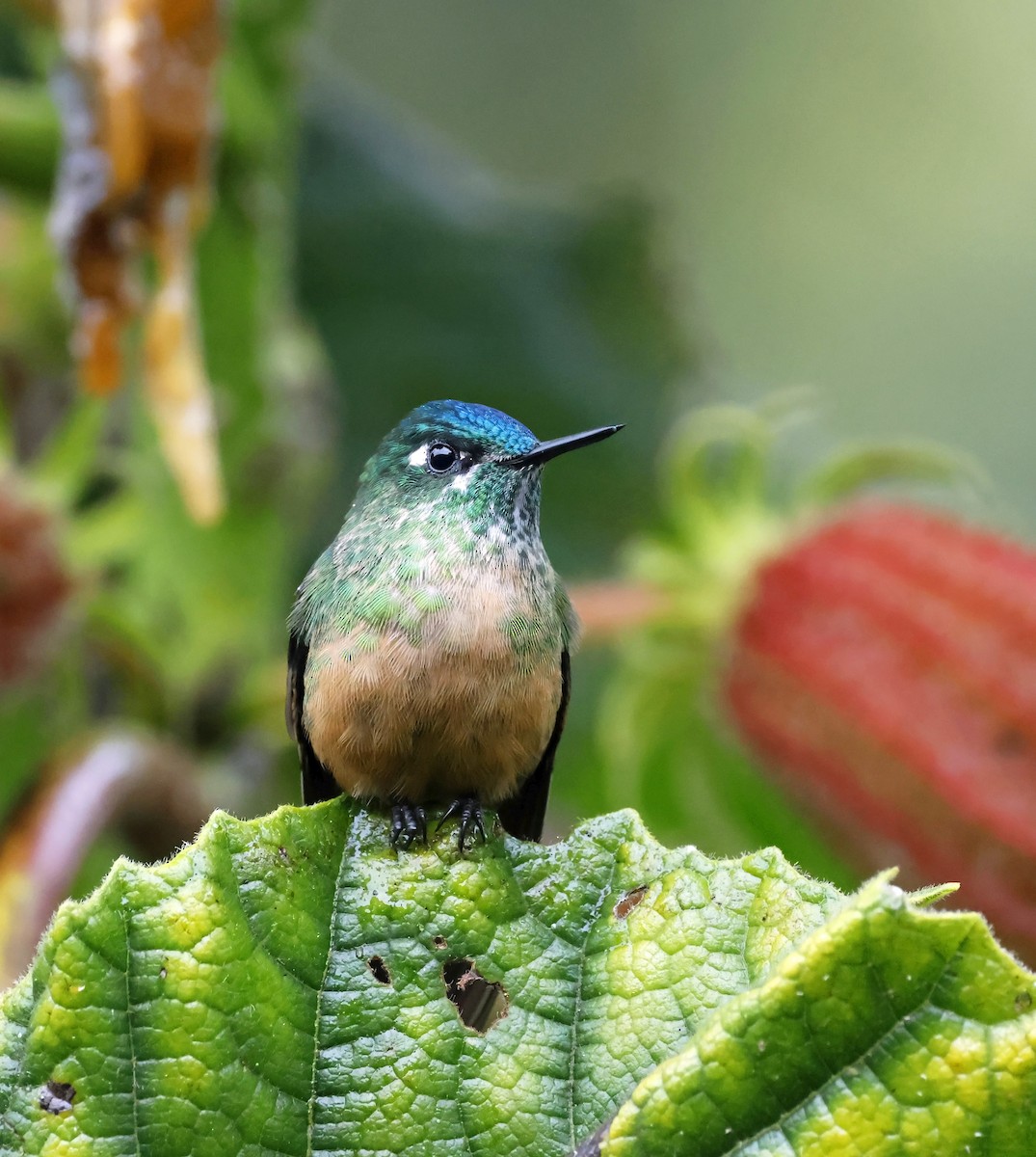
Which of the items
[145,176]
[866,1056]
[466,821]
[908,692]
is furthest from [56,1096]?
[908,692]

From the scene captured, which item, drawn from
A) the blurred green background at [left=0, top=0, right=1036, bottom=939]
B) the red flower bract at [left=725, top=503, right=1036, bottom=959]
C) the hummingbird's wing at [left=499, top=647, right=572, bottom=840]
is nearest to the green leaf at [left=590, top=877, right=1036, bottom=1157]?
the hummingbird's wing at [left=499, top=647, right=572, bottom=840]

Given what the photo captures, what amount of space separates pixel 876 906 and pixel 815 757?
3.77 ft

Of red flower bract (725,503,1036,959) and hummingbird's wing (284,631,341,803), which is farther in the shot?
red flower bract (725,503,1036,959)

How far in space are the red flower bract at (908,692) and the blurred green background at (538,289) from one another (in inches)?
10.6

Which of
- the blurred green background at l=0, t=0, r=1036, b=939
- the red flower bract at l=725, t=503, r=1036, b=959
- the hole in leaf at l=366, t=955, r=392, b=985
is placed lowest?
the hole in leaf at l=366, t=955, r=392, b=985

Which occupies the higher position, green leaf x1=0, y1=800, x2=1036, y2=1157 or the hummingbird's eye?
the hummingbird's eye

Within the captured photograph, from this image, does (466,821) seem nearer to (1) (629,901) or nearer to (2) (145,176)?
(1) (629,901)

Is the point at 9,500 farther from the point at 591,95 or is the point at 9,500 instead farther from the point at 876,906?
the point at 591,95

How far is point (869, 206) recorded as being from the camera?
507 centimetres

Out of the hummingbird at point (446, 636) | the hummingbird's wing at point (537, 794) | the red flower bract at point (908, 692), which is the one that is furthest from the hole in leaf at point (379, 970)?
the red flower bract at point (908, 692)

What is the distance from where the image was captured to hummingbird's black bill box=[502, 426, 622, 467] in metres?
0.99

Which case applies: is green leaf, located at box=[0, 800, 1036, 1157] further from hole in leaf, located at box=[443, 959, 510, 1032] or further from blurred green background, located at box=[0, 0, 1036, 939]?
blurred green background, located at box=[0, 0, 1036, 939]

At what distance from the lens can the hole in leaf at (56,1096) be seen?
3.23 ft

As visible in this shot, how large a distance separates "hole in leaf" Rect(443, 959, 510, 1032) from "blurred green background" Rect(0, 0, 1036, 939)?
3.32ft
